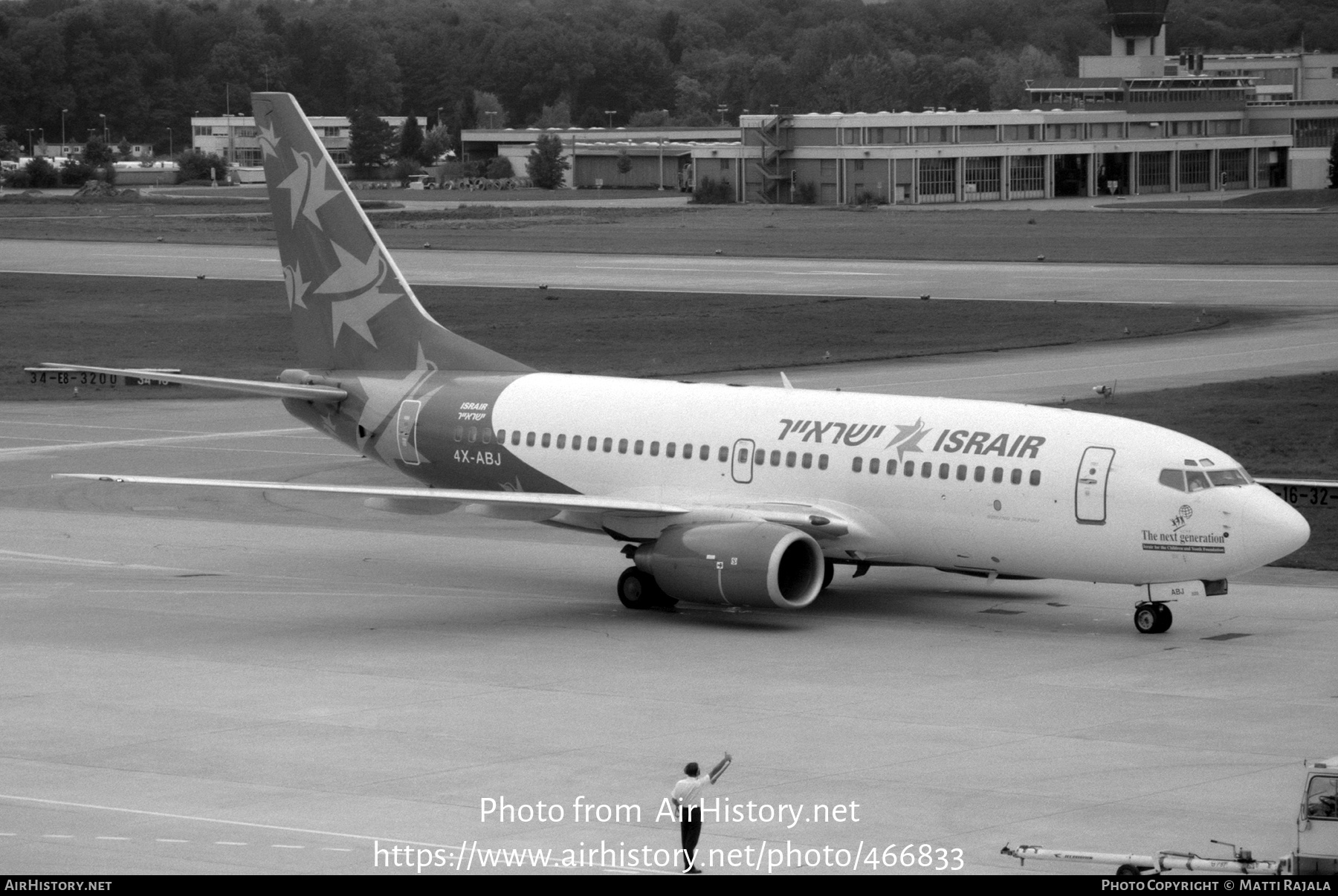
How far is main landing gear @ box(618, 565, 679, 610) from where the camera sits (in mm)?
37500

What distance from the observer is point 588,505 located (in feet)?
121

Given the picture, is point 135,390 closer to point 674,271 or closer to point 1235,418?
point 1235,418

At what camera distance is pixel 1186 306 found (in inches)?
3669

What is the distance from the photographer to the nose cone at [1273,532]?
3356cm

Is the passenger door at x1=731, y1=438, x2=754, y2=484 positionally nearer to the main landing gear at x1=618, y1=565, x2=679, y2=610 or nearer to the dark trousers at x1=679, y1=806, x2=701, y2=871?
the main landing gear at x1=618, y1=565, x2=679, y2=610

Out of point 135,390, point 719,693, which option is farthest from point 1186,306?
point 719,693

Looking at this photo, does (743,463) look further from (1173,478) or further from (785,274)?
(785,274)

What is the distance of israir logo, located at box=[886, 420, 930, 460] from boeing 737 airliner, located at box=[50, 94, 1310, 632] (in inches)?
1.7

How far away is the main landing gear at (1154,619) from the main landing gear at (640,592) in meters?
8.42

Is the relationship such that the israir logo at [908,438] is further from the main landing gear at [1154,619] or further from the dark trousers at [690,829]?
the dark trousers at [690,829]

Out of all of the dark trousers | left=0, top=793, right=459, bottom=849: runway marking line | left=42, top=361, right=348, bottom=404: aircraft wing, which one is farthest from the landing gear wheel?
the dark trousers

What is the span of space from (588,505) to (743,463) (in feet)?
10.3

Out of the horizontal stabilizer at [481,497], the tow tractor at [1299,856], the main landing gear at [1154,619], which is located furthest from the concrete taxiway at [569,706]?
the horizontal stabilizer at [481,497]

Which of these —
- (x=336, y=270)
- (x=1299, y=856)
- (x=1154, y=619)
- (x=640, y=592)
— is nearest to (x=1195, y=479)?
(x=1154, y=619)
